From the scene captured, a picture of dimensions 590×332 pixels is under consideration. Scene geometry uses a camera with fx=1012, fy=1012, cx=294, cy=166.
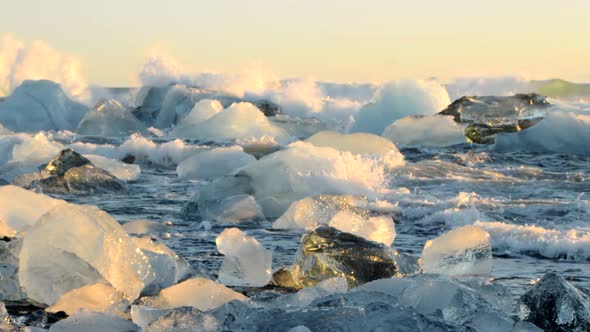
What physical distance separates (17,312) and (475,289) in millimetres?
1865

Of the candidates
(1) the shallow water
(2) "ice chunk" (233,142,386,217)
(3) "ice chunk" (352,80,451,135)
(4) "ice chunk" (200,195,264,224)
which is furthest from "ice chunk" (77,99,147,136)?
(4) "ice chunk" (200,195,264,224)

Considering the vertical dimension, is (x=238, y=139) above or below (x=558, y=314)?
below

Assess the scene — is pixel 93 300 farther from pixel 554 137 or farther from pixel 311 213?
pixel 554 137

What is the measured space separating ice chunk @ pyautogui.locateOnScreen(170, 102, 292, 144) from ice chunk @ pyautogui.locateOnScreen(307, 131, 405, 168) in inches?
207

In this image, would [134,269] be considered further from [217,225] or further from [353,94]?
[353,94]

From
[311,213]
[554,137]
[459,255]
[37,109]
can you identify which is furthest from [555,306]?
[37,109]

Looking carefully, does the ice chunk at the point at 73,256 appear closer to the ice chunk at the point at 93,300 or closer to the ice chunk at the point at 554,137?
the ice chunk at the point at 93,300

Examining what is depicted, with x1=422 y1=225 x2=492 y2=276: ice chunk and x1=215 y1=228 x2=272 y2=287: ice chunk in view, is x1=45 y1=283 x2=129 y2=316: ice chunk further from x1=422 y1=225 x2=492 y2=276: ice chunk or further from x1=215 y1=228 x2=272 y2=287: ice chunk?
x1=422 y1=225 x2=492 y2=276: ice chunk

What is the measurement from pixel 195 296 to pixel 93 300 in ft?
1.52

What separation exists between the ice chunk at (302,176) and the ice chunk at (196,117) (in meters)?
9.12

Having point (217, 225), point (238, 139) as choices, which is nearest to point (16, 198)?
point (217, 225)

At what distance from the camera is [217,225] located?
6832mm

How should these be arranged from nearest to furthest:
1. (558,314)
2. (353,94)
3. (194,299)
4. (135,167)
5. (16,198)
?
(558,314) → (194,299) → (16,198) → (135,167) → (353,94)

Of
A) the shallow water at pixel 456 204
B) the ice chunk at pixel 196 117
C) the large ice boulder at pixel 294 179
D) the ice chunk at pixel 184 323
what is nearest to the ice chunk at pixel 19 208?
the shallow water at pixel 456 204
